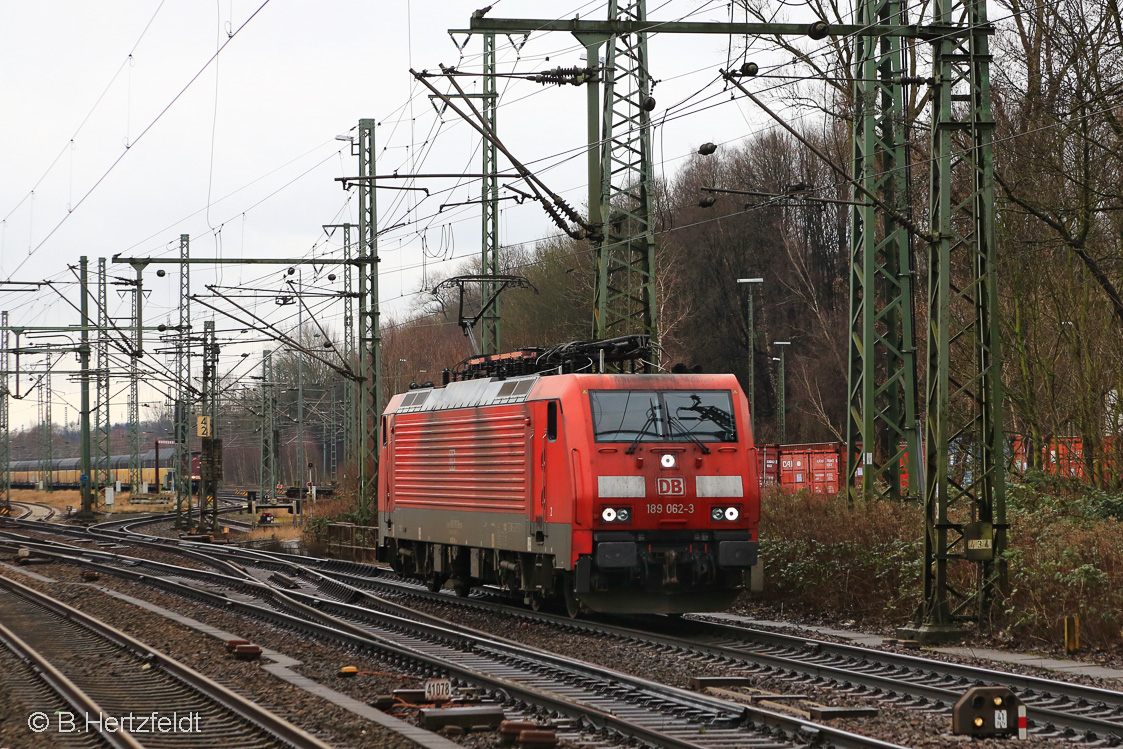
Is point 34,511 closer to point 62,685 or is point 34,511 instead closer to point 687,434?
point 687,434

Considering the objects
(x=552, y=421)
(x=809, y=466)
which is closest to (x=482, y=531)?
(x=552, y=421)

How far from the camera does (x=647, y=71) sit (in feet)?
69.1

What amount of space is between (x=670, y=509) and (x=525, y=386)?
9.14 ft

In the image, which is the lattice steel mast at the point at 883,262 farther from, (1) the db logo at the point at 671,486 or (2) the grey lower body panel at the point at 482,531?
(2) the grey lower body panel at the point at 482,531

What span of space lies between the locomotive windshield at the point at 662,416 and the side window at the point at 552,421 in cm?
53

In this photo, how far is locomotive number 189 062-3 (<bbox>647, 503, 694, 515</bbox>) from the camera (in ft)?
53.6

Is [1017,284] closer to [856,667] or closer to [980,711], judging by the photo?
[856,667]

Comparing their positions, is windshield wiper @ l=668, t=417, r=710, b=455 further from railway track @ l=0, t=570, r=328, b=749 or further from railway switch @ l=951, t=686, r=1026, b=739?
railway switch @ l=951, t=686, r=1026, b=739

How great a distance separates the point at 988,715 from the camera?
9.56 meters

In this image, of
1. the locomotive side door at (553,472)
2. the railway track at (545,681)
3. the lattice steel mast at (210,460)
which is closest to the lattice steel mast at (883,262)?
the locomotive side door at (553,472)

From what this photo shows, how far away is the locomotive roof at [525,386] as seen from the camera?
54.7 feet

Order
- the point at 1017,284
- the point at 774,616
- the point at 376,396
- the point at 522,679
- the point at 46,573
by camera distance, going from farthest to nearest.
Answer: the point at 376,396 < the point at 46,573 < the point at 1017,284 < the point at 774,616 < the point at 522,679

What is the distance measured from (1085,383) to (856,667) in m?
9.40

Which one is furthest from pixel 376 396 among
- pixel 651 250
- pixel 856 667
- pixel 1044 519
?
pixel 856 667
